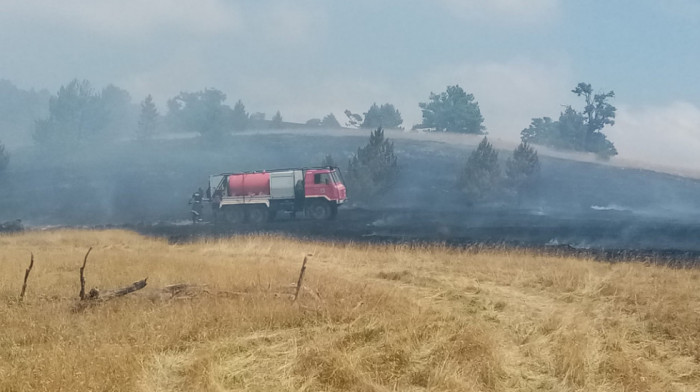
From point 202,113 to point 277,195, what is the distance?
4886 cm

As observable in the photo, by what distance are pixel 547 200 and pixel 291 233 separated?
29459mm

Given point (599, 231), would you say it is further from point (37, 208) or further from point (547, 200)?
point (37, 208)

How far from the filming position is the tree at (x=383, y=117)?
85.8 metres

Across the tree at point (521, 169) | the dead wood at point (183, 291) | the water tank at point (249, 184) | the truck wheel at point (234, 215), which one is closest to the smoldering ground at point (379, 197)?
the tree at point (521, 169)

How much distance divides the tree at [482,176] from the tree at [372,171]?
6608 millimetres

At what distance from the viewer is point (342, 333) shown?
781 cm

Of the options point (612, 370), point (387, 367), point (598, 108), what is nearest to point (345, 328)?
point (387, 367)

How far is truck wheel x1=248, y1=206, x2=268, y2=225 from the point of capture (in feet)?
105

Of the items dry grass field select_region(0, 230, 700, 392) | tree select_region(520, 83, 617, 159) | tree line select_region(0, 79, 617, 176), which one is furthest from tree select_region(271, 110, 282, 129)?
dry grass field select_region(0, 230, 700, 392)

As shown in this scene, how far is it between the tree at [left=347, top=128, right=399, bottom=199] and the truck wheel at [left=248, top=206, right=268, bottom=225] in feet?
34.9

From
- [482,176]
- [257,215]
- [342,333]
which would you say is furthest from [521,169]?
[342,333]

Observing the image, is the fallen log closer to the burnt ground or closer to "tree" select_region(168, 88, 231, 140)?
the burnt ground

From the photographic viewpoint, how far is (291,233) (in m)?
27.7

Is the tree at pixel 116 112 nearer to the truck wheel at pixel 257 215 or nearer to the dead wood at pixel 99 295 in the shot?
the truck wheel at pixel 257 215
